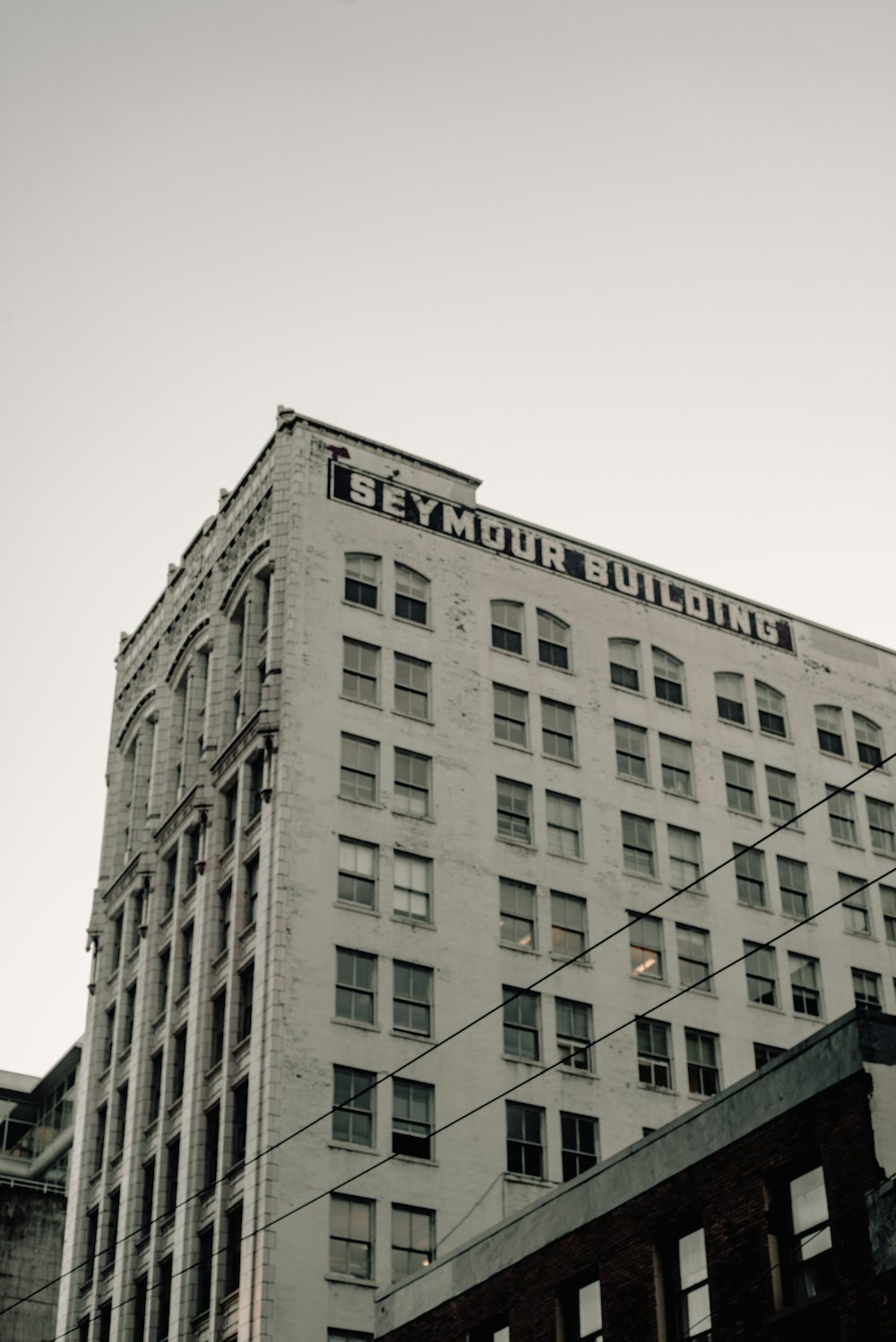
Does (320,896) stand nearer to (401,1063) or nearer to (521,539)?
(401,1063)

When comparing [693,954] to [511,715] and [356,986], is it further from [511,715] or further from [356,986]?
[356,986]

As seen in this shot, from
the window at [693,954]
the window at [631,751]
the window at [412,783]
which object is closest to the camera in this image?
the window at [412,783]

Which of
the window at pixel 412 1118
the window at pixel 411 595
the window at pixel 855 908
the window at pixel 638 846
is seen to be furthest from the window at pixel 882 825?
the window at pixel 412 1118

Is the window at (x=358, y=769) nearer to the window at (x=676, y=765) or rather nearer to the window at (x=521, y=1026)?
the window at (x=521, y=1026)

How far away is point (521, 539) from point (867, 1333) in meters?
45.7

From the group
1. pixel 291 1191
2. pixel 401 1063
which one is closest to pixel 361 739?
pixel 401 1063

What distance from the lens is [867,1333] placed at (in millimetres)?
28391

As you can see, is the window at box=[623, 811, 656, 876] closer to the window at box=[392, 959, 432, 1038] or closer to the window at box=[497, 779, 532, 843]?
the window at box=[497, 779, 532, 843]

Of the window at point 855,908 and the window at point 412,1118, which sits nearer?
the window at point 412,1118

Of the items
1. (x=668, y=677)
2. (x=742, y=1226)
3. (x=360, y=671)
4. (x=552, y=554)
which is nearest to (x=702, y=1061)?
(x=668, y=677)

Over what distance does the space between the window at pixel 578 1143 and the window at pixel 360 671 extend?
1523 cm

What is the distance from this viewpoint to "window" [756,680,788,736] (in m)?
73.4

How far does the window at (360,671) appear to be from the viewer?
63.8 m

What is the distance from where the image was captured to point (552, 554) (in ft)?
236
